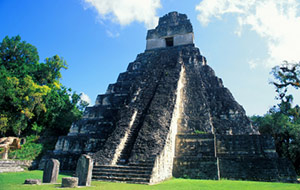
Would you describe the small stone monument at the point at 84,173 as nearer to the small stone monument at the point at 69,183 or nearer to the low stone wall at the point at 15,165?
the small stone monument at the point at 69,183

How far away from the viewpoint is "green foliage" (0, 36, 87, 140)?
1491 centimetres

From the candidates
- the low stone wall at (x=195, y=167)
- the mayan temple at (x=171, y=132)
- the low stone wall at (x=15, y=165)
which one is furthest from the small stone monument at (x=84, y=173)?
the low stone wall at (x=15, y=165)

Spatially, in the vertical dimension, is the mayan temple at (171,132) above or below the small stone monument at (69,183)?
above

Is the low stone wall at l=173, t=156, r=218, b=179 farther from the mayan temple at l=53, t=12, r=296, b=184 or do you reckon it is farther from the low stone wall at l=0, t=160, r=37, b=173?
the low stone wall at l=0, t=160, r=37, b=173

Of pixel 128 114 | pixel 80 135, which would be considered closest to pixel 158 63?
pixel 128 114

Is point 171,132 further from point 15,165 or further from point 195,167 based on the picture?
point 15,165

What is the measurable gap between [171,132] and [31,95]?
12.0 m

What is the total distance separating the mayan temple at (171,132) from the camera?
7.96 meters

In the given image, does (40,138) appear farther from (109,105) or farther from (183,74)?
(183,74)

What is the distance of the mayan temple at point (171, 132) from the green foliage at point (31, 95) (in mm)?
5800

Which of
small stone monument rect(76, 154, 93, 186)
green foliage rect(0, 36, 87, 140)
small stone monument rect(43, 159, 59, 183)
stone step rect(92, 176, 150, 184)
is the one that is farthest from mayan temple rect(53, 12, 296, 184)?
green foliage rect(0, 36, 87, 140)

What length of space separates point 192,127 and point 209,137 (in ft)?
4.48

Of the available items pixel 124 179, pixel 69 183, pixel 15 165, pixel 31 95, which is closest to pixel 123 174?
pixel 124 179

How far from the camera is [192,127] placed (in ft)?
34.2
